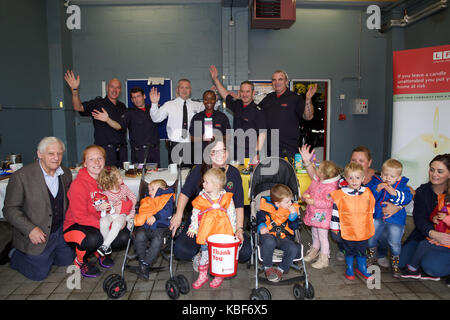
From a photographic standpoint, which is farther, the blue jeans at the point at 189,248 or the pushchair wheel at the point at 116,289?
the blue jeans at the point at 189,248

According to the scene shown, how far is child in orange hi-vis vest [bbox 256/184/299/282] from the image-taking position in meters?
2.63

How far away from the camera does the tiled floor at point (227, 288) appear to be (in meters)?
2.57

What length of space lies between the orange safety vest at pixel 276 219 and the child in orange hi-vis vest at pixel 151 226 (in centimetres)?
87

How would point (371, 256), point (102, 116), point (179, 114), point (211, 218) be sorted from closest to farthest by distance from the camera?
point (211, 218), point (371, 256), point (102, 116), point (179, 114)

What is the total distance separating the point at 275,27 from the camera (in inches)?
253

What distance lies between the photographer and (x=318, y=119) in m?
7.22

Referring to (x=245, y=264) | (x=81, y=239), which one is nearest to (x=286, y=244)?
(x=245, y=264)

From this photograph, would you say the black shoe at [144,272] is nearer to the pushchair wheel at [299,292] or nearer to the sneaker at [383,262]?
the pushchair wheel at [299,292]

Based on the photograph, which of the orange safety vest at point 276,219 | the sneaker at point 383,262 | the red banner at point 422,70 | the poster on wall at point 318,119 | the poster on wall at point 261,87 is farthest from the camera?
the poster on wall at point 318,119

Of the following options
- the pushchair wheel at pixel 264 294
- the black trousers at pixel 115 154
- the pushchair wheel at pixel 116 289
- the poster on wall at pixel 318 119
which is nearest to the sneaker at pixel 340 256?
the pushchair wheel at pixel 264 294

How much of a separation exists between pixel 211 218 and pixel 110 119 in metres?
2.74

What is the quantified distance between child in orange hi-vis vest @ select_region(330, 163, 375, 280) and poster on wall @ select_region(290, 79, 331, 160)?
4.53m

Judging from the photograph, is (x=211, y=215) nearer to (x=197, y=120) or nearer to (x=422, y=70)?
(x=197, y=120)

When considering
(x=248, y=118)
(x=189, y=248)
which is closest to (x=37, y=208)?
(x=189, y=248)
